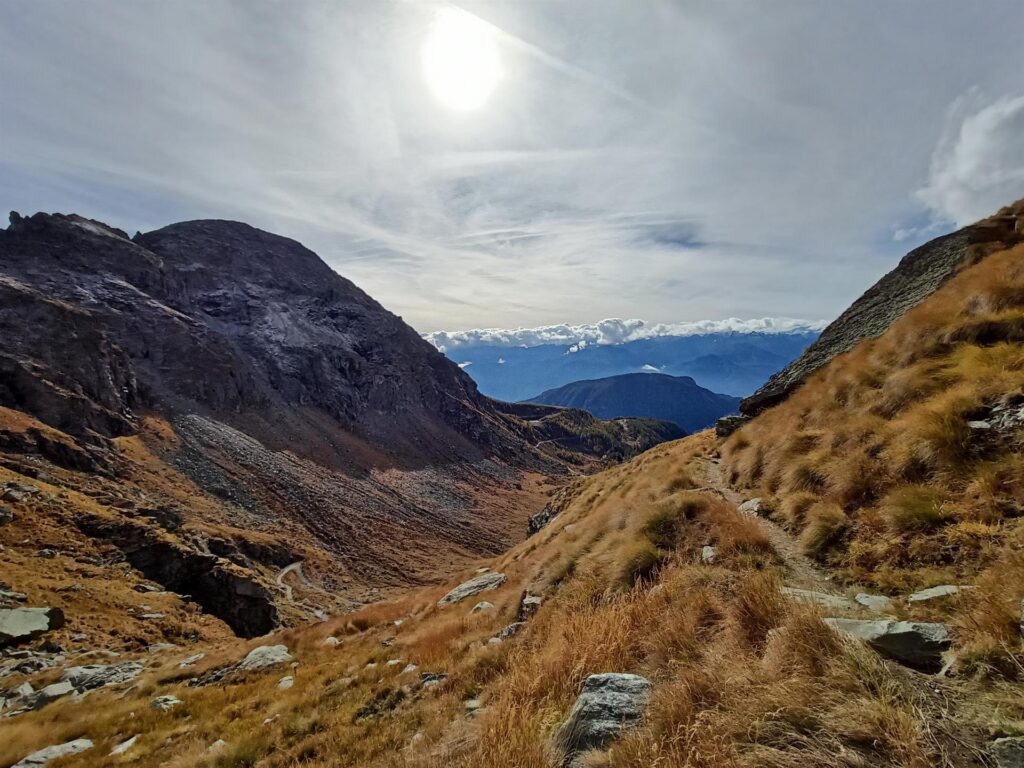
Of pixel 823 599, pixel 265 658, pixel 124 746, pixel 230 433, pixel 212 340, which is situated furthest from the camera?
pixel 212 340

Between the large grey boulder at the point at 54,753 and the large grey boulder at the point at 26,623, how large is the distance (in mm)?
16354

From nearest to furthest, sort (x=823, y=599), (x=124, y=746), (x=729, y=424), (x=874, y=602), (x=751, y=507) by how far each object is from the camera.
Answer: (x=874, y=602) < (x=823, y=599) < (x=124, y=746) < (x=751, y=507) < (x=729, y=424)

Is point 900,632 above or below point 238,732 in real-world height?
above

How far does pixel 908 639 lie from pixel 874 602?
1418 mm

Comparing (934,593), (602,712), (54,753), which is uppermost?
(934,593)

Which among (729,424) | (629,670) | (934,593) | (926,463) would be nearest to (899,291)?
(729,424)

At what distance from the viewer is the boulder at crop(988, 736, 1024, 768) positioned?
8.48ft

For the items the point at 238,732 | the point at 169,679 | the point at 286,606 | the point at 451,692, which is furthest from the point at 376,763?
the point at 286,606

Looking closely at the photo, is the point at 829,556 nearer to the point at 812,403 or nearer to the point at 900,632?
the point at 900,632

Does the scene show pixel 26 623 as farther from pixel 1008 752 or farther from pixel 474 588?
pixel 1008 752

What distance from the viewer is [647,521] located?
385 inches

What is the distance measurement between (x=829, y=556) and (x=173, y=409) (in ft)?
312

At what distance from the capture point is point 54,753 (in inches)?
384

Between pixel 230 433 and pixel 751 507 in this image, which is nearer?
pixel 751 507
